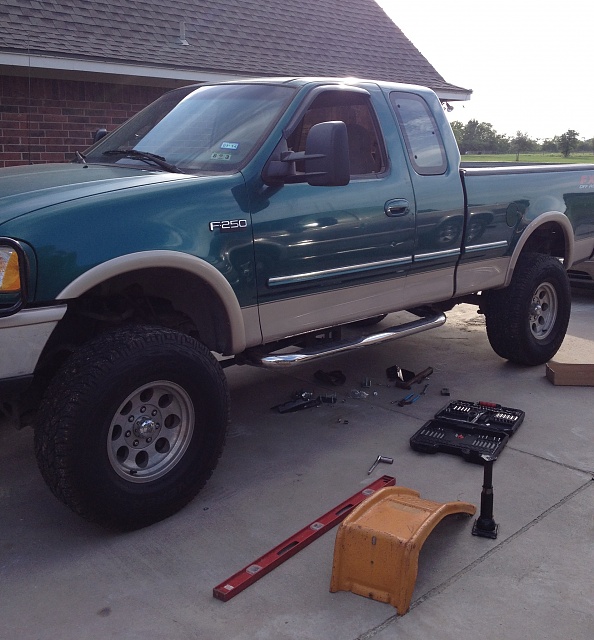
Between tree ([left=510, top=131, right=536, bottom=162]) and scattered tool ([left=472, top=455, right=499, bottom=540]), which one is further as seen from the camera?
tree ([left=510, top=131, right=536, bottom=162])

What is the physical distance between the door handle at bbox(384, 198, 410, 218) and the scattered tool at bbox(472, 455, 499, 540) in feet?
6.02

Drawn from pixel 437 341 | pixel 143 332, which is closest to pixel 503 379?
pixel 437 341

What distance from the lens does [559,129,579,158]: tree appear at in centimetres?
2769

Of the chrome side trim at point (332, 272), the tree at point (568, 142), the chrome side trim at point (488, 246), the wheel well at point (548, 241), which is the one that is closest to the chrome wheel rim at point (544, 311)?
the wheel well at point (548, 241)

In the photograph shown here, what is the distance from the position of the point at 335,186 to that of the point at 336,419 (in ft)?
5.57

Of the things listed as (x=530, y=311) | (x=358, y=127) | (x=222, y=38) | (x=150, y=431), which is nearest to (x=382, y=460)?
(x=150, y=431)

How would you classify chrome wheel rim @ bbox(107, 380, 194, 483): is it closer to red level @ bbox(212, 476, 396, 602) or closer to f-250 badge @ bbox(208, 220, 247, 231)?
red level @ bbox(212, 476, 396, 602)

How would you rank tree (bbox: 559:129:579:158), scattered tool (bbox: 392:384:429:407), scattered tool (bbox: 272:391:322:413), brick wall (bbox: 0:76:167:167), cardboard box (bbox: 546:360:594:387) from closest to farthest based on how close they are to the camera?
scattered tool (bbox: 272:391:322:413) < scattered tool (bbox: 392:384:429:407) < cardboard box (bbox: 546:360:594:387) < brick wall (bbox: 0:76:167:167) < tree (bbox: 559:129:579:158)

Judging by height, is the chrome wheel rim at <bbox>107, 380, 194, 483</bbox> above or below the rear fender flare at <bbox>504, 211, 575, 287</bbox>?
below

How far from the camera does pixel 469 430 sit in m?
5.03

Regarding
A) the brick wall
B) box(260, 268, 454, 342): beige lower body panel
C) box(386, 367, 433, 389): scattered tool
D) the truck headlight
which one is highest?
the brick wall

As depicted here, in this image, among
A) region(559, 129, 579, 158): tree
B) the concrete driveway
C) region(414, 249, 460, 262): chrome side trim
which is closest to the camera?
the concrete driveway

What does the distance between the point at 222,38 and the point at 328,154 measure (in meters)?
7.28

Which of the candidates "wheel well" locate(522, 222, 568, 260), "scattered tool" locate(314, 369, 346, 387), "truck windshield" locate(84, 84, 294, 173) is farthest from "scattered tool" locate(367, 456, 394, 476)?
"wheel well" locate(522, 222, 568, 260)
